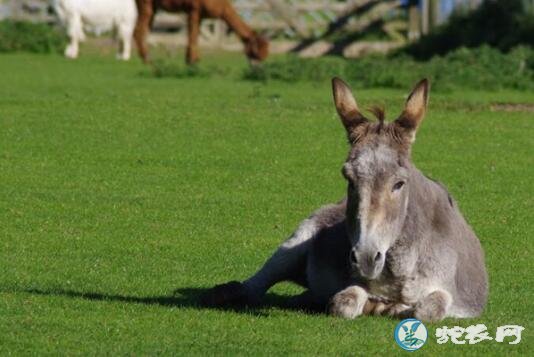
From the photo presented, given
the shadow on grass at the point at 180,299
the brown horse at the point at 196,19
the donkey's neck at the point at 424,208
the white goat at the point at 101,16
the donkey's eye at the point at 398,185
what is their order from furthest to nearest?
the white goat at the point at 101,16 < the brown horse at the point at 196,19 < the shadow on grass at the point at 180,299 < the donkey's neck at the point at 424,208 < the donkey's eye at the point at 398,185

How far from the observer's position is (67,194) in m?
15.6

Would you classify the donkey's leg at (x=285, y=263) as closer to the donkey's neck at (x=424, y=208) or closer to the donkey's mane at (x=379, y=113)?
the donkey's neck at (x=424, y=208)

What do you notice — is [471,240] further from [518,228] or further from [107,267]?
[518,228]

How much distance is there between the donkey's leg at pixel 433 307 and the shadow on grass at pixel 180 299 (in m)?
0.80

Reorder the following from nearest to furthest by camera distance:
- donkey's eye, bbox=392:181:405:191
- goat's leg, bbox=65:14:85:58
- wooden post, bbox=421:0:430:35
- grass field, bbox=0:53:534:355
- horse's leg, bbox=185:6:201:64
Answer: donkey's eye, bbox=392:181:405:191, grass field, bbox=0:53:534:355, horse's leg, bbox=185:6:201:64, goat's leg, bbox=65:14:85:58, wooden post, bbox=421:0:430:35

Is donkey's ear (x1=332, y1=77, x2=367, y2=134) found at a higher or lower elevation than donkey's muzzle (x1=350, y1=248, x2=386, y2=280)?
higher

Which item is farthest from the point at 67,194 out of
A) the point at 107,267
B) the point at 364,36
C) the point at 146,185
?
the point at 364,36

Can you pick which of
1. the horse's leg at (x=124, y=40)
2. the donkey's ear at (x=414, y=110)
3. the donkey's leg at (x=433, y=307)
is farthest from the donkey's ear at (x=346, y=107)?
the horse's leg at (x=124, y=40)

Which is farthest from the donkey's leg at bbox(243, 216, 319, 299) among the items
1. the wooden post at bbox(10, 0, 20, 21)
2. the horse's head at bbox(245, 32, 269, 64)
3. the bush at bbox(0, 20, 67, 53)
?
the wooden post at bbox(10, 0, 20, 21)

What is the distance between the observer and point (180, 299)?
1090cm

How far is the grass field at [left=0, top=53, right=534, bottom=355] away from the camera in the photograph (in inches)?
387

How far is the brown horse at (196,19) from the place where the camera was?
112 feet

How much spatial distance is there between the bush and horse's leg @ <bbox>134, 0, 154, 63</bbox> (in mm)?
3629

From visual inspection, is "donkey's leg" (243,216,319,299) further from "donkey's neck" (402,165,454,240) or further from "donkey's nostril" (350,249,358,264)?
"donkey's nostril" (350,249,358,264)
